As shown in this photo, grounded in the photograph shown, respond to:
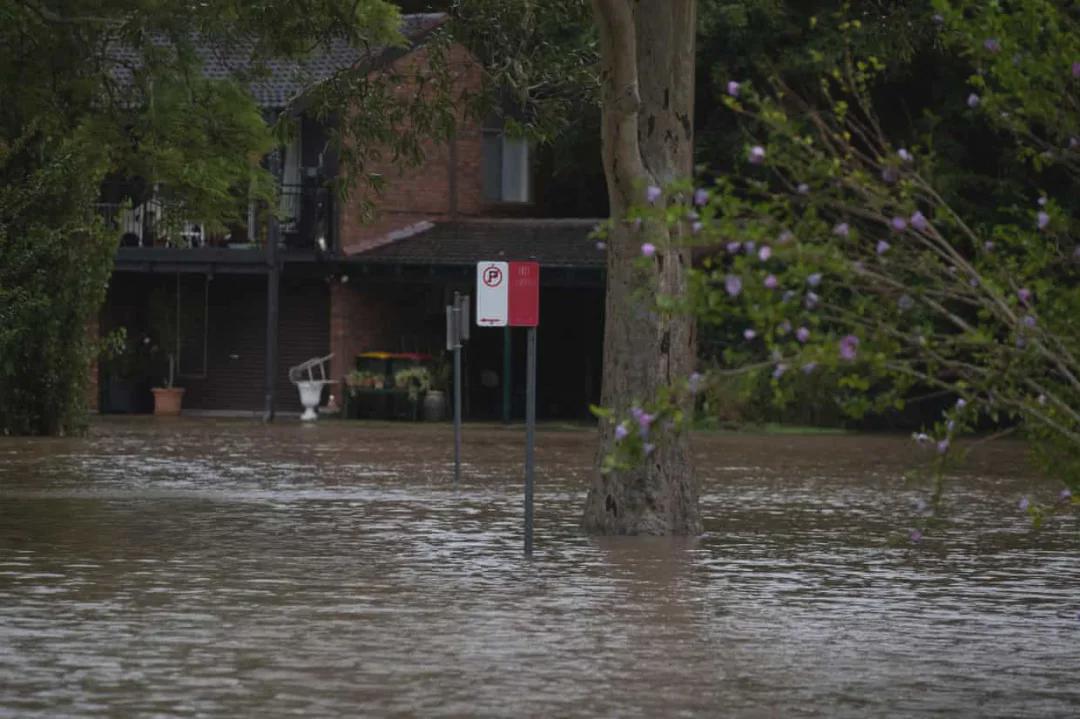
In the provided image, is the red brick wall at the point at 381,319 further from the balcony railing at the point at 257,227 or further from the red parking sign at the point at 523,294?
the red parking sign at the point at 523,294

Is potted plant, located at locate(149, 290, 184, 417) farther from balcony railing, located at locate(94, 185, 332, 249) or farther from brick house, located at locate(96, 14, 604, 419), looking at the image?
balcony railing, located at locate(94, 185, 332, 249)

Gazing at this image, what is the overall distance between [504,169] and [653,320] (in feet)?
100

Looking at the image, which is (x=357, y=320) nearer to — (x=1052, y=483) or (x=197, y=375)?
(x=197, y=375)

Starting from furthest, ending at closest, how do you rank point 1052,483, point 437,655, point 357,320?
1. point 357,320
2. point 1052,483
3. point 437,655

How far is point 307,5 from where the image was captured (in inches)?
931

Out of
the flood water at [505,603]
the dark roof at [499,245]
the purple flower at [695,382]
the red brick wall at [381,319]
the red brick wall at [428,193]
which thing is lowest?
the flood water at [505,603]

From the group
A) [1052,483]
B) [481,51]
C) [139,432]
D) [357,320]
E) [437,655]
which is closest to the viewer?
[437,655]

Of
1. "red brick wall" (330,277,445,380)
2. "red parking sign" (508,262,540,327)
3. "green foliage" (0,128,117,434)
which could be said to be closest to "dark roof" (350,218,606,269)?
"red brick wall" (330,277,445,380)

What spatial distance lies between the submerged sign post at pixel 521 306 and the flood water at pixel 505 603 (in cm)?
75

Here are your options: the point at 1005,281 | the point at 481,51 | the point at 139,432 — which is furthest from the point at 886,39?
the point at 139,432

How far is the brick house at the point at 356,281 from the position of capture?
47.4 m

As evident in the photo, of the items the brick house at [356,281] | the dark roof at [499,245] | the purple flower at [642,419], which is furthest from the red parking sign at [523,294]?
the brick house at [356,281]

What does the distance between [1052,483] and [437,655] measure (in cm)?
1720

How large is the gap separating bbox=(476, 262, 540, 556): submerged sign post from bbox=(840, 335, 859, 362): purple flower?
28.0 ft
